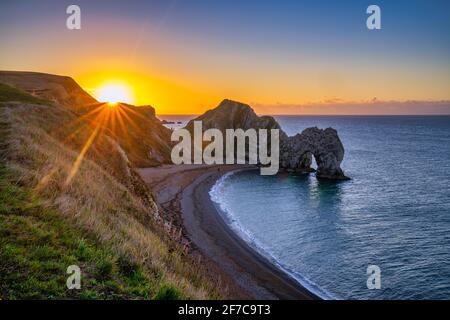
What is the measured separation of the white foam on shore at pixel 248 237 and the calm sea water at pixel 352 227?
0.09 meters

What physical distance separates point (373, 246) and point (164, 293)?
107 feet

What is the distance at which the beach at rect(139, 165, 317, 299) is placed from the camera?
26.9 metres

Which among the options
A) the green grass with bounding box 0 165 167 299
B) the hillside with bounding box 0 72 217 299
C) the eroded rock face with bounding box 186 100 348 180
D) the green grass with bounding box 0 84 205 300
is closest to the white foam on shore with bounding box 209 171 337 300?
the hillside with bounding box 0 72 217 299

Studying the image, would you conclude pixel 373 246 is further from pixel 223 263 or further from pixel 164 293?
pixel 164 293

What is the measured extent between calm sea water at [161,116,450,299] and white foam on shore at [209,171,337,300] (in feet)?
0.30

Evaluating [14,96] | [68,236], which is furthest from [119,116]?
[68,236]

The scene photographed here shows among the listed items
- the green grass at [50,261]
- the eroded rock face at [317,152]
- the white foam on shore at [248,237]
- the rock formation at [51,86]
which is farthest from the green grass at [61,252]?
the eroded rock face at [317,152]

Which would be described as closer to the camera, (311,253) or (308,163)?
(311,253)

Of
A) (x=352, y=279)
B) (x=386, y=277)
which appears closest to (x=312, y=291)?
(x=352, y=279)

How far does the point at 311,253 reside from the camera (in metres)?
35.1

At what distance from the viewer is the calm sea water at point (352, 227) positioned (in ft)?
95.3

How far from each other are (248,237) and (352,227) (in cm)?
1318

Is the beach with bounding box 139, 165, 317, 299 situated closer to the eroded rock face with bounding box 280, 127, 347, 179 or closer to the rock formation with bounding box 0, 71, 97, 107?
the rock formation with bounding box 0, 71, 97, 107

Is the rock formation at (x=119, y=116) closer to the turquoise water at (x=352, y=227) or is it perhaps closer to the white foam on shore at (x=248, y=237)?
the turquoise water at (x=352, y=227)
